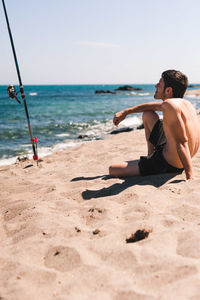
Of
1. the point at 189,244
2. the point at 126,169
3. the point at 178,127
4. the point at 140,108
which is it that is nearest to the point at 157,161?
the point at 126,169

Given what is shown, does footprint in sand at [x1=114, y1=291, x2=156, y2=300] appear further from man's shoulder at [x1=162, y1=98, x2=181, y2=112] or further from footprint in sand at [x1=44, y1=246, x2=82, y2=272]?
man's shoulder at [x1=162, y1=98, x2=181, y2=112]

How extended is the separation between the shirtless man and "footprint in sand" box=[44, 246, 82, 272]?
1802 mm

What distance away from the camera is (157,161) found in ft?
11.8

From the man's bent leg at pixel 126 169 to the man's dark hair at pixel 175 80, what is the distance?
105cm

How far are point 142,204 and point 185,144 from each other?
97cm

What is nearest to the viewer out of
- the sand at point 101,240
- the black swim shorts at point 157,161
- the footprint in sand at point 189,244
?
the sand at point 101,240

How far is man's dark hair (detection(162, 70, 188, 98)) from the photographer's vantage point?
3.39 m

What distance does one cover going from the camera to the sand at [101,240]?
5.54 ft

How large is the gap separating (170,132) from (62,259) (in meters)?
1.96

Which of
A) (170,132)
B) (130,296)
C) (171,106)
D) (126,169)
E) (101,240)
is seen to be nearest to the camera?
(130,296)

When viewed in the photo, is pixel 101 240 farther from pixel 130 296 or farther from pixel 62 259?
pixel 130 296

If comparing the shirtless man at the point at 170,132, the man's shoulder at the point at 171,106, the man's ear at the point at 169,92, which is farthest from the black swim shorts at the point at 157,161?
the man's shoulder at the point at 171,106

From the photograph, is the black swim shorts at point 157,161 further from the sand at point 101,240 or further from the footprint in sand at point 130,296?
the footprint in sand at point 130,296

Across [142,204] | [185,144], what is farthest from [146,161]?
[142,204]
